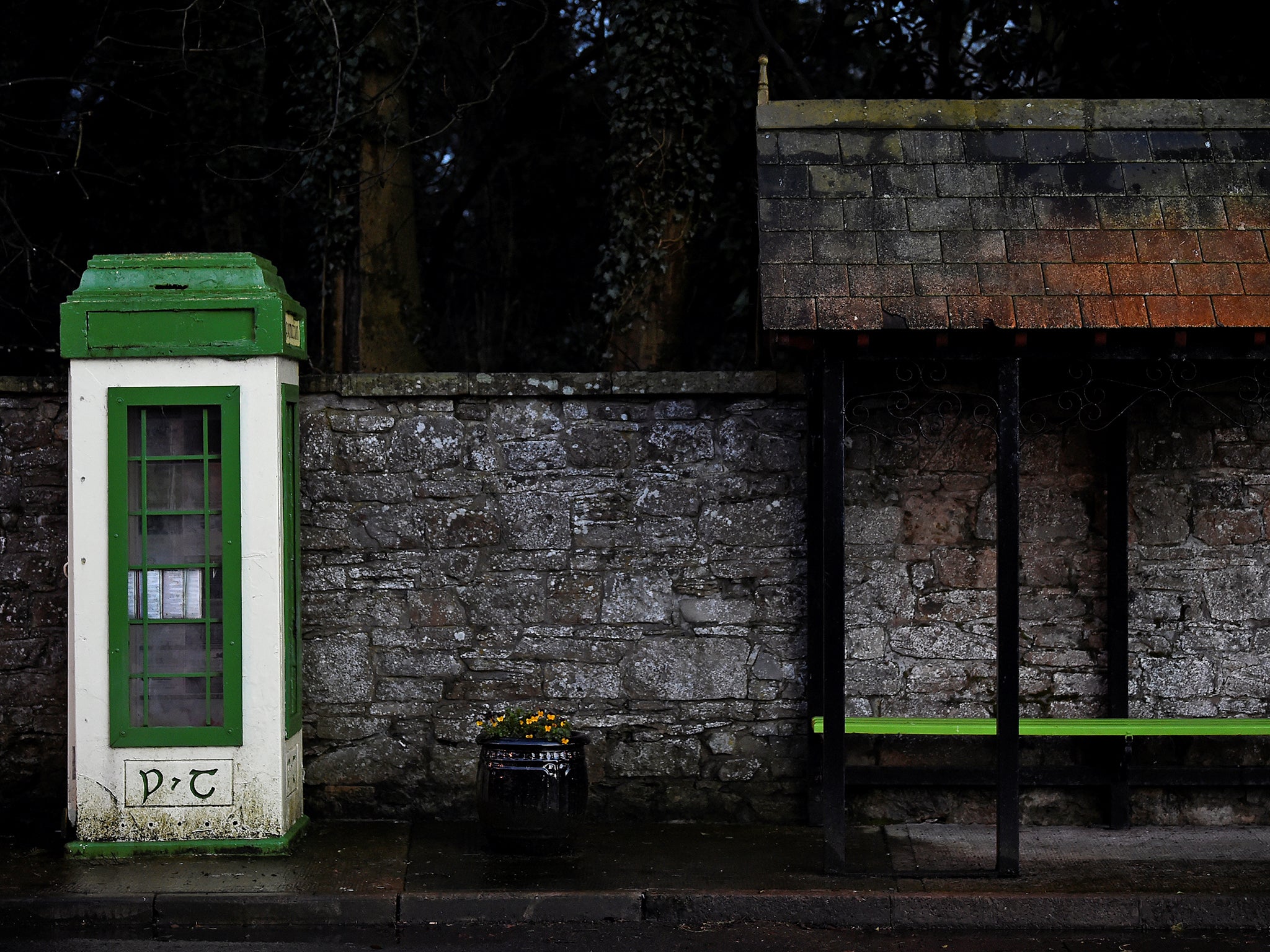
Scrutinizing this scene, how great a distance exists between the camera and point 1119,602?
6.82 meters

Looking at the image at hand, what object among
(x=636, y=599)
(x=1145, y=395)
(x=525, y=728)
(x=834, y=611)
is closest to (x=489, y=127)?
(x=636, y=599)

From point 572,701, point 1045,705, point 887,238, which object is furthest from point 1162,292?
point 572,701

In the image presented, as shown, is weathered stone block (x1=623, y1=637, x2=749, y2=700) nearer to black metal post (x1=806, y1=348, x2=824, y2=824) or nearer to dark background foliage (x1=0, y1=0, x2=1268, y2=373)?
black metal post (x1=806, y1=348, x2=824, y2=824)

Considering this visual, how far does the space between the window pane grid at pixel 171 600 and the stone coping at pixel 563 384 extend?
84 cm

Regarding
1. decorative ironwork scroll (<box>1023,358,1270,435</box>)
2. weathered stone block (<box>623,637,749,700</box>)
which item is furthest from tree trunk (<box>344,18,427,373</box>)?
decorative ironwork scroll (<box>1023,358,1270,435</box>)

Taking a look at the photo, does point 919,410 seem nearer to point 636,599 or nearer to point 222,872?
point 636,599

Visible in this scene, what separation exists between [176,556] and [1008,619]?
390 cm

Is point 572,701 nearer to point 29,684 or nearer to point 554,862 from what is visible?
point 554,862

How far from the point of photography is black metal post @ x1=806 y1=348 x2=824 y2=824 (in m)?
6.79

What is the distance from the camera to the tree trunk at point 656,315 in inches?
343

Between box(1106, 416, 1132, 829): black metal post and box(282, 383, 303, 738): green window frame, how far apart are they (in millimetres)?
4195

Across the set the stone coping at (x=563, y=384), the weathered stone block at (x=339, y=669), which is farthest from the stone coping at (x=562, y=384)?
the weathered stone block at (x=339, y=669)

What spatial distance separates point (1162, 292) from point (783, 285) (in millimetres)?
1649

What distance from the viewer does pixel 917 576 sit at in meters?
6.94
